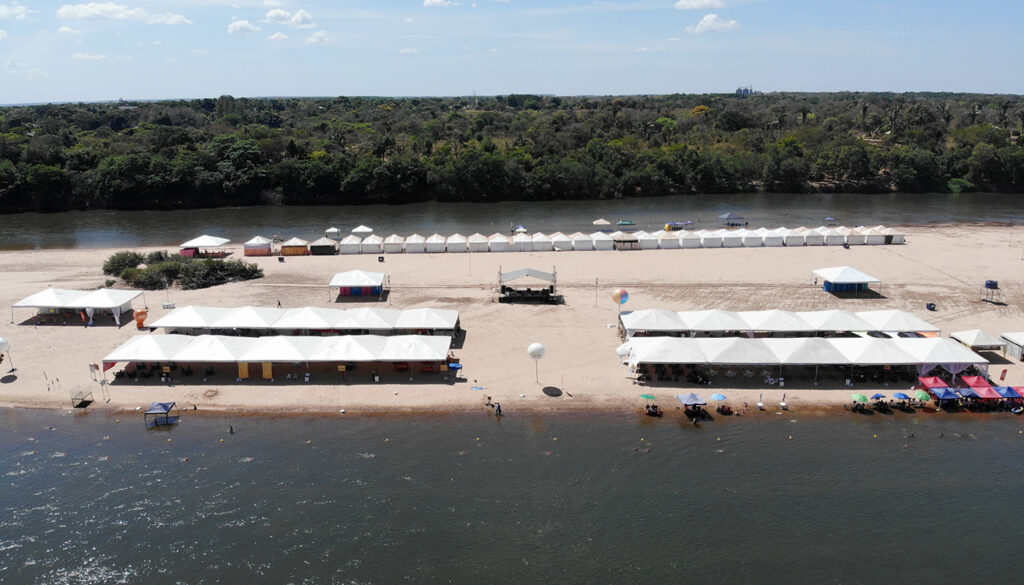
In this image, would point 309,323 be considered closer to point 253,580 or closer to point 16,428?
point 16,428

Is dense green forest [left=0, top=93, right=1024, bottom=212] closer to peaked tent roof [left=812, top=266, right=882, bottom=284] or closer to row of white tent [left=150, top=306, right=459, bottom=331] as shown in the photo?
peaked tent roof [left=812, top=266, right=882, bottom=284]

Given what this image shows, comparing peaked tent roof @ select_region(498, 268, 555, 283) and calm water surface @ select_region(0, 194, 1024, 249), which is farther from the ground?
calm water surface @ select_region(0, 194, 1024, 249)

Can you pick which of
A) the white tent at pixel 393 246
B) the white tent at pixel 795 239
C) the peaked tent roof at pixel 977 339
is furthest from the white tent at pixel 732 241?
the white tent at pixel 393 246

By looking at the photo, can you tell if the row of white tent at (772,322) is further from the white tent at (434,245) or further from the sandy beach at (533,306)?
the white tent at (434,245)

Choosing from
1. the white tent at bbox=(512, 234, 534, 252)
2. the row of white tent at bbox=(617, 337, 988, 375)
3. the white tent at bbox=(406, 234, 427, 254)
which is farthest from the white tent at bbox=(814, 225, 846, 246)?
the white tent at bbox=(406, 234, 427, 254)

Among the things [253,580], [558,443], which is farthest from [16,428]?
[558,443]

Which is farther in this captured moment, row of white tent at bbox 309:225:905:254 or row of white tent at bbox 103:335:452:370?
row of white tent at bbox 309:225:905:254

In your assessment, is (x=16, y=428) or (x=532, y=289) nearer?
(x=16, y=428)

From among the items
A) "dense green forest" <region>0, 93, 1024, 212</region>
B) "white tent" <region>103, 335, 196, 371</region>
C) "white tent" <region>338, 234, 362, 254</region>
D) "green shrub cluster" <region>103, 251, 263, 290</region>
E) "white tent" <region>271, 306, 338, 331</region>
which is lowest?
"white tent" <region>103, 335, 196, 371</region>
